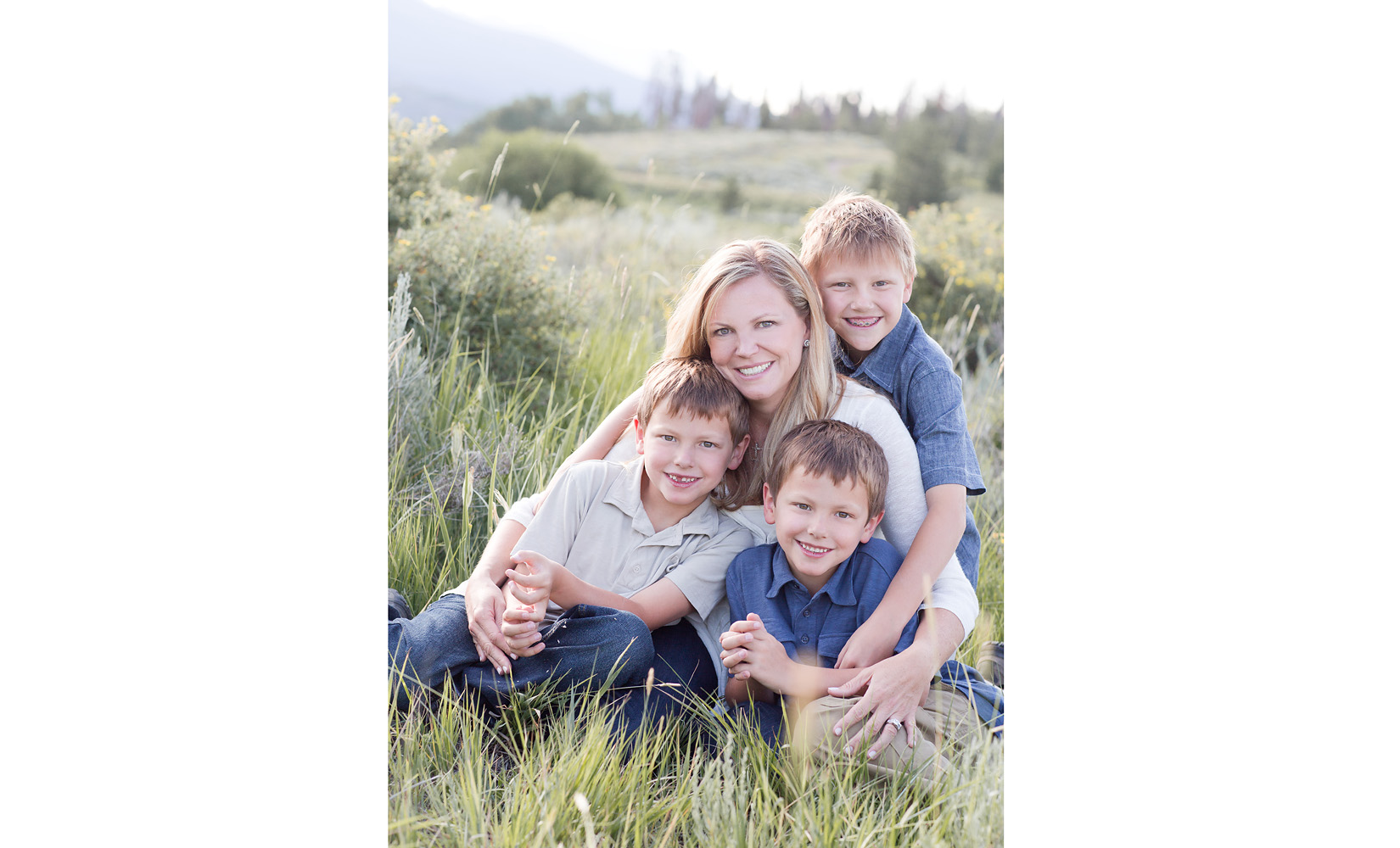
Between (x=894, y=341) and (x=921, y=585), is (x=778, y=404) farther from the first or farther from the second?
(x=921, y=585)

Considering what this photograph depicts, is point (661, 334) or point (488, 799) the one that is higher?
point (661, 334)

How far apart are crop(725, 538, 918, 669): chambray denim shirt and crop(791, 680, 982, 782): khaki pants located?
154 mm

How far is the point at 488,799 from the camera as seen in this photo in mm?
2062

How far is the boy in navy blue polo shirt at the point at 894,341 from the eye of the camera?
2.47 meters

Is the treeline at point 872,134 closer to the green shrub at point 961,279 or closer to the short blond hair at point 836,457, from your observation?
the green shrub at point 961,279

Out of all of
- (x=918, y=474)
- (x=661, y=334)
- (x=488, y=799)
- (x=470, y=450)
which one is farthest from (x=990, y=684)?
(x=661, y=334)

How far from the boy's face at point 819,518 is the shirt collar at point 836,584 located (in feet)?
0.12

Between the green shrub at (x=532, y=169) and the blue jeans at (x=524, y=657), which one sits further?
the green shrub at (x=532, y=169)

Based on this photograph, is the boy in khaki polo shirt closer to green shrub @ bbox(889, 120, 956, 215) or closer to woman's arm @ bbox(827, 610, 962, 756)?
woman's arm @ bbox(827, 610, 962, 756)

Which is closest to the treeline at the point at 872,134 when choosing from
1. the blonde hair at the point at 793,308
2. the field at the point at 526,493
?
the field at the point at 526,493

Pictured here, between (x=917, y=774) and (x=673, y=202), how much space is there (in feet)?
26.9

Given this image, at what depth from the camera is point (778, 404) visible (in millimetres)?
2529

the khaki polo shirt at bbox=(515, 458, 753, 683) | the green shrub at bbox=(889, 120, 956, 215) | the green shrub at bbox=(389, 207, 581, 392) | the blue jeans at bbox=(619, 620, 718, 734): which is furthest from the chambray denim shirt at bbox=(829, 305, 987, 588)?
the green shrub at bbox=(889, 120, 956, 215)
